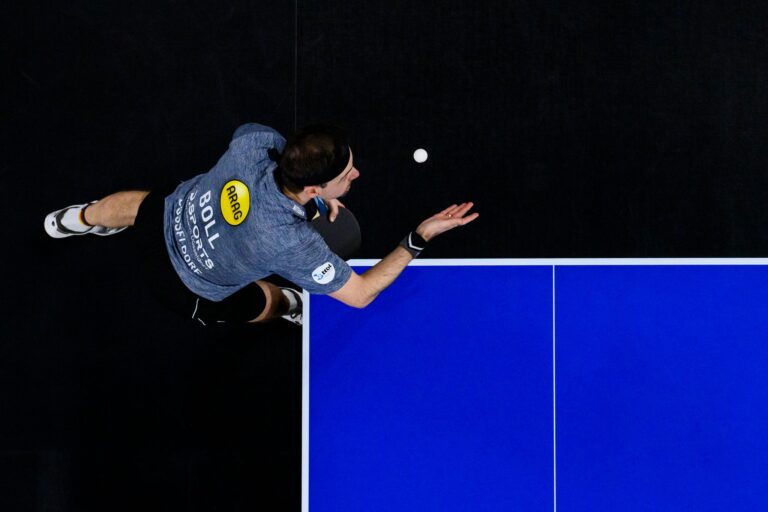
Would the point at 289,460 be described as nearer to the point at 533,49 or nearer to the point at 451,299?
the point at 451,299

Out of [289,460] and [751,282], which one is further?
[289,460]

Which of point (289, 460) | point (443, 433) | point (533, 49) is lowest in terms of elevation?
point (289, 460)

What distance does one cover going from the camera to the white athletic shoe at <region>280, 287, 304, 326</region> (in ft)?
11.4

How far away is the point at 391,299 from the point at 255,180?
992mm

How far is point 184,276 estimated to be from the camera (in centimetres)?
279

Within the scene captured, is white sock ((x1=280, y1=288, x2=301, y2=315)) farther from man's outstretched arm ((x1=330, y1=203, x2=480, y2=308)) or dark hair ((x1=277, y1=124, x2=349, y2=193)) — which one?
dark hair ((x1=277, y1=124, x2=349, y2=193))

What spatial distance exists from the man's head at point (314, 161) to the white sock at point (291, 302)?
113 centimetres

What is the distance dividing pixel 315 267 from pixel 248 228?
30 cm

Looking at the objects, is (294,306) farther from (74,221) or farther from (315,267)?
(74,221)

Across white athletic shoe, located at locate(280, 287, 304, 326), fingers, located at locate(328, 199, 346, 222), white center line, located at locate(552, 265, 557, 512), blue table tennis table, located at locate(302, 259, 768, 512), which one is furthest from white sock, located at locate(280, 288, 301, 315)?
white center line, located at locate(552, 265, 557, 512)

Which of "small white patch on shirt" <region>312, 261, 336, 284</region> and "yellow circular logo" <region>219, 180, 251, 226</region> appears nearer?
"yellow circular logo" <region>219, 180, 251, 226</region>

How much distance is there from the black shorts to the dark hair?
0.80 meters

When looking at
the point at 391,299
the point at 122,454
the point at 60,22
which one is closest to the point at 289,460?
the point at 122,454

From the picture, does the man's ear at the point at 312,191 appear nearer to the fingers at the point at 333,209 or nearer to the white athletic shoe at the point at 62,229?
the fingers at the point at 333,209
